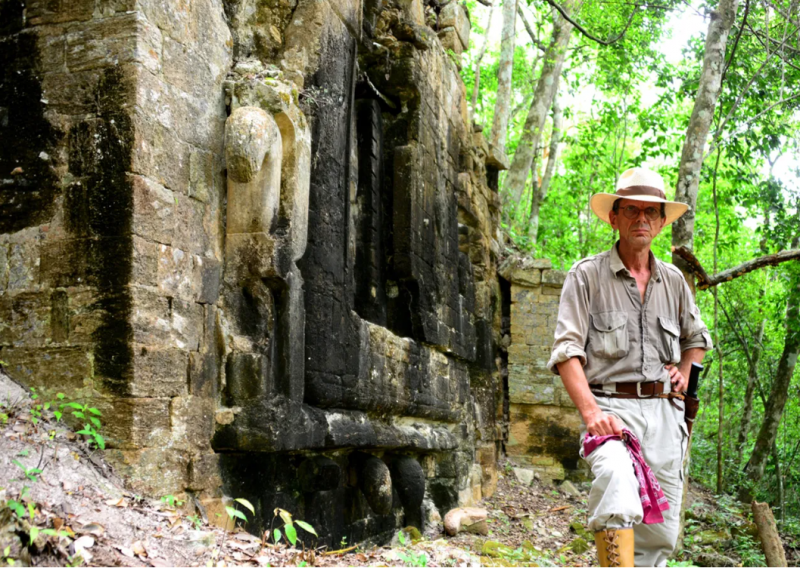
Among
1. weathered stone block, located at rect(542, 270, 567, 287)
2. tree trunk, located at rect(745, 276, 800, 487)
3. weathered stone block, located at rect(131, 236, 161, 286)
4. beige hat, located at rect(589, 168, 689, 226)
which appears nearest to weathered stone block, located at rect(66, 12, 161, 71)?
weathered stone block, located at rect(131, 236, 161, 286)

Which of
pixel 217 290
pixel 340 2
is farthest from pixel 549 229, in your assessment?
pixel 217 290

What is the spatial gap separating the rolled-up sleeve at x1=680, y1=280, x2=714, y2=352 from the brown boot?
3.82 ft

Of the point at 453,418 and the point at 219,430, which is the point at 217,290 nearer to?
the point at 219,430

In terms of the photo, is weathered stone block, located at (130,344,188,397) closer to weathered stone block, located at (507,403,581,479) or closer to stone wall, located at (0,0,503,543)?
stone wall, located at (0,0,503,543)

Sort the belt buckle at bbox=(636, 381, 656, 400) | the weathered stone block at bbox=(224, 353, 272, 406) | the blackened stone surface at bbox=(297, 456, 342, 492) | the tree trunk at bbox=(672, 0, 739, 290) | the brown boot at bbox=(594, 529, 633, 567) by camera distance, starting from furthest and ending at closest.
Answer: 1. the tree trunk at bbox=(672, 0, 739, 290)
2. the blackened stone surface at bbox=(297, 456, 342, 492)
3. the weathered stone block at bbox=(224, 353, 272, 406)
4. the belt buckle at bbox=(636, 381, 656, 400)
5. the brown boot at bbox=(594, 529, 633, 567)

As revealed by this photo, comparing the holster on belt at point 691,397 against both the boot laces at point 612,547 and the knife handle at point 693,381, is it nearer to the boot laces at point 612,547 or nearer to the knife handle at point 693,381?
the knife handle at point 693,381

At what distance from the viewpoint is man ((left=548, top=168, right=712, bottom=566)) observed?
3521 mm

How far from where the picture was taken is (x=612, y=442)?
337 centimetres

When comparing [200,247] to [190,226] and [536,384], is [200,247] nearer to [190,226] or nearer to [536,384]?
[190,226]

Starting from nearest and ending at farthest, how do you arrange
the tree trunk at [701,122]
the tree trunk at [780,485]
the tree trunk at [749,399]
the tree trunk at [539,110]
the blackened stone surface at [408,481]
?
the blackened stone surface at [408,481], the tree trunk at [701,122], the tree trunk at [780,485], the tree trunk at [749,399], the tree trunk at [539,110]

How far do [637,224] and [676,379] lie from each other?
2.36 ft

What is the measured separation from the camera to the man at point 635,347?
3.52 meters

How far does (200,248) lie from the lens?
14.7 ft

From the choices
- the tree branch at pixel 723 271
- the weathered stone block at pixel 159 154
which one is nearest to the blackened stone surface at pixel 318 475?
the weathered stone block at pixel 159 154
